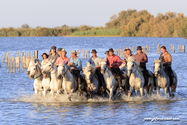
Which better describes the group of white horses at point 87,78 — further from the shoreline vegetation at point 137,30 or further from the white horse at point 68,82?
the shoreline vegetation at point 137,30

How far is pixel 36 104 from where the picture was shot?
1554 centimetres

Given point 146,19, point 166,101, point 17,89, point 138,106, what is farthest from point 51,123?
point 146,19

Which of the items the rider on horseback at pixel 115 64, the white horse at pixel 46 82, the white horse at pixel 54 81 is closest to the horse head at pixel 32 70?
the white horse at pixel 46 82

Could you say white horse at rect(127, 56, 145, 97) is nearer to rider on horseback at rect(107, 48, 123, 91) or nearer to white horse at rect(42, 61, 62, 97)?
rider on horseback at rect(107, 48, 123, 91)

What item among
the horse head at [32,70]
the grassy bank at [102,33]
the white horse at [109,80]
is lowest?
the white horse at [109,80]

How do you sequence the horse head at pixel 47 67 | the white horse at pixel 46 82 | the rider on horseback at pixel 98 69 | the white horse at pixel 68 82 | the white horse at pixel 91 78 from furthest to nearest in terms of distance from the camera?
the rider on horseback at pixel 98 69 < the white horse at pixel 46 82 < the white horse at pixel 91 78 < the white horse at pixel 68 82 < the horse head at pixel 47 67

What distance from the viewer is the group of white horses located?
552 inches

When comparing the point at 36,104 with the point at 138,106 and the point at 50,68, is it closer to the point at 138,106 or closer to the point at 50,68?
the point at 50,68

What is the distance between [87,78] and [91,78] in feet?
0.59

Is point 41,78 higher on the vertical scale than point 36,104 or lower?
higher

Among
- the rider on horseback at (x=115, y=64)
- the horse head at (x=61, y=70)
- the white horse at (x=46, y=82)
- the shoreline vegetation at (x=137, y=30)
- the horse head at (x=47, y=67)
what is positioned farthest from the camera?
the shoreline vegetation at (x=137, y=30)

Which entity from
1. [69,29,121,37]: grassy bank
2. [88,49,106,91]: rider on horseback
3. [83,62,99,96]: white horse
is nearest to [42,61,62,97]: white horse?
[83,62,99,96]: white horse

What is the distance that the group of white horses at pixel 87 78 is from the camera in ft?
46.0

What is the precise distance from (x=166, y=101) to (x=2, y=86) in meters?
11.4
